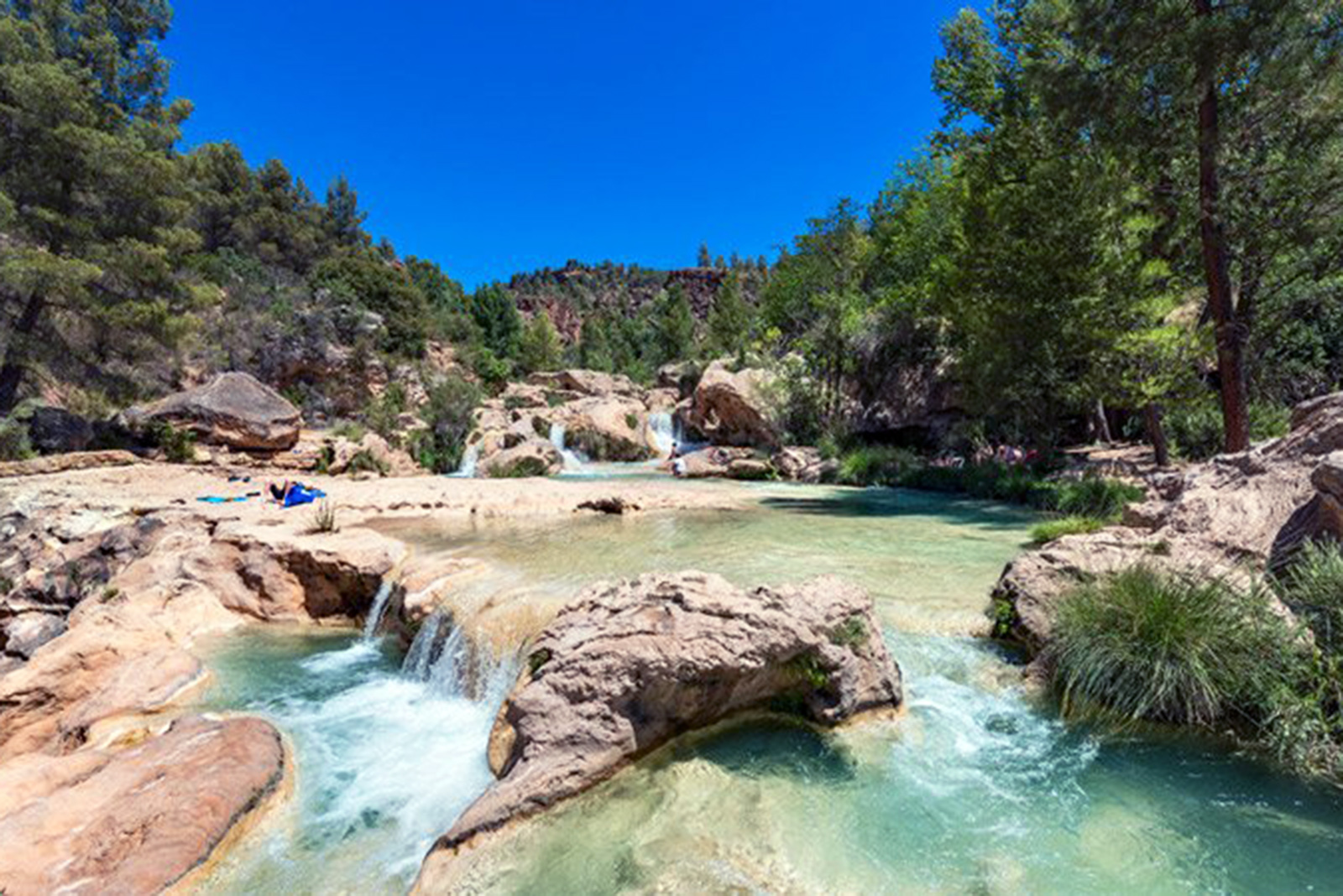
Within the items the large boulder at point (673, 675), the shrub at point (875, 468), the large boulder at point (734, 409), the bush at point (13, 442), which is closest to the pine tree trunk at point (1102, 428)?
the shrub at point (875, 468)

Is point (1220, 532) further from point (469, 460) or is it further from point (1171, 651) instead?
point (469, 460)

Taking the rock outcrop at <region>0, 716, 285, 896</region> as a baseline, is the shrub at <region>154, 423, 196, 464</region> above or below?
above

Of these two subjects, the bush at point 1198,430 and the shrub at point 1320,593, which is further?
the bush at point 1198,430

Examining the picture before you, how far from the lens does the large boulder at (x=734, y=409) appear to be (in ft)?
87.1

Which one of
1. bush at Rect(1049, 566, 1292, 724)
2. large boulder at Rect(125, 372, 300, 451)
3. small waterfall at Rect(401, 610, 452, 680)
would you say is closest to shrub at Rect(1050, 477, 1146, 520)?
bush at Rect(1049, 566, 1292, 724)

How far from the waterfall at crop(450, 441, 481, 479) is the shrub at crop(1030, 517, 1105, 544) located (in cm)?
2066

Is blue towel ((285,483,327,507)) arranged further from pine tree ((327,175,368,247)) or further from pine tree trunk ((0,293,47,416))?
pine tree ((327,175,368,247))

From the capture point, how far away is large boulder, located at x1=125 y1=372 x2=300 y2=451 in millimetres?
21047

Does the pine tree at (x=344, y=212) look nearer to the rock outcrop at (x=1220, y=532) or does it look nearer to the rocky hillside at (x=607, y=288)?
the rocky hillside at (x=607, y=288)

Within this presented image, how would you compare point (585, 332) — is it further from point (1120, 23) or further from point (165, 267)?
point (1120, 23)

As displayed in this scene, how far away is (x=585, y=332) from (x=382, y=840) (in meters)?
61.7

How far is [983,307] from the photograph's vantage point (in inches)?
643

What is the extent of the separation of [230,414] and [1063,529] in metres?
25.5

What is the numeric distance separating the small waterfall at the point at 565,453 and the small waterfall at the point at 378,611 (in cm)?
1687
